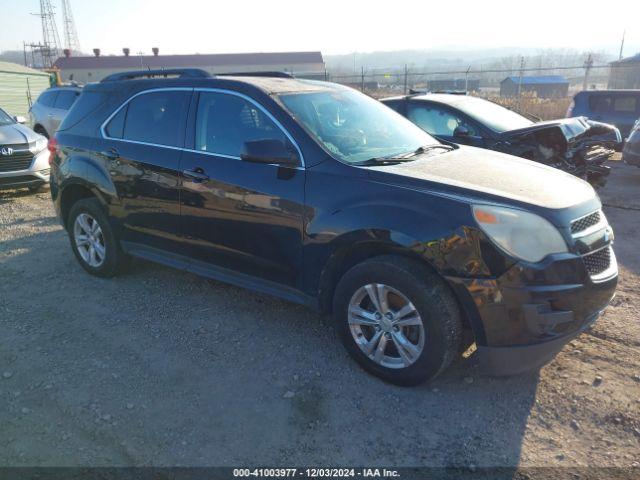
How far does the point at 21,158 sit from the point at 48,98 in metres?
4.87

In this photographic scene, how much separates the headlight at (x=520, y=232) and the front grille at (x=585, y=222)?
6.9 inches

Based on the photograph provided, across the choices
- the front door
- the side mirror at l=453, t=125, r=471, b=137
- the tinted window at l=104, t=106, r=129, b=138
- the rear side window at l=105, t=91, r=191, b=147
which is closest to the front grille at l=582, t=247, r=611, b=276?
the front door

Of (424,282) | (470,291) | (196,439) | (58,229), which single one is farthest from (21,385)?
(58,229)

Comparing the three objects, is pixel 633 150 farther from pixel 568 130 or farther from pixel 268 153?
pixel 268 153

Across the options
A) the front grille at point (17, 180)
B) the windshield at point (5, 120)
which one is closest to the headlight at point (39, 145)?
the front grille at point (17, 180)

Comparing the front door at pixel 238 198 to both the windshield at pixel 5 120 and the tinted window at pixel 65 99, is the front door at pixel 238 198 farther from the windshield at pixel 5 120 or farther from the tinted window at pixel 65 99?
the tinted window at pixel 65 99

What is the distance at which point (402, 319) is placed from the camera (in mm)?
3166

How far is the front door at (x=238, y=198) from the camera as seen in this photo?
3.56 m

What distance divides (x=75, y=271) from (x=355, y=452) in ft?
12.8

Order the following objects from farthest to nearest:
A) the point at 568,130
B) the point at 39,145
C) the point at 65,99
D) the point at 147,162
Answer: the point at 65,99
the point at 39,145
the point at 568,130
the point at 147,162

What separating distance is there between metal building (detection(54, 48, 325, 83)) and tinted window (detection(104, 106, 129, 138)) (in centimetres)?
5448

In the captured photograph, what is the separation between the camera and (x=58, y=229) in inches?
275

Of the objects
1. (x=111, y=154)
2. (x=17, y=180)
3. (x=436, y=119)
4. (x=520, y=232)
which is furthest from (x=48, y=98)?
(x=520, y=232)

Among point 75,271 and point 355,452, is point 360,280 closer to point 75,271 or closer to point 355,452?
point 355,452
